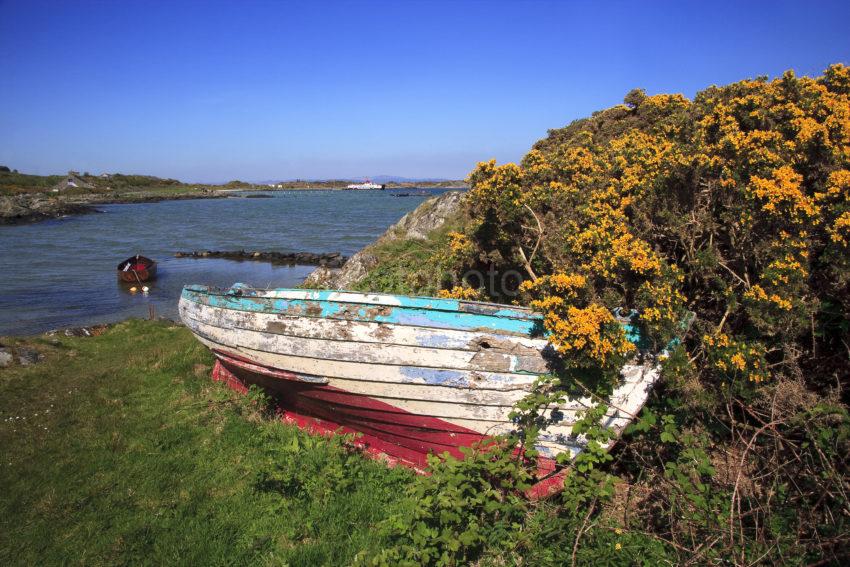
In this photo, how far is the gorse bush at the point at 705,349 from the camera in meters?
3.51

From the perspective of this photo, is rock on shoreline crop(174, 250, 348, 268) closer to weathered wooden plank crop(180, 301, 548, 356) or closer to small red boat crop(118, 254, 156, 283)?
small red boat crop(118, 254, 156, 283)

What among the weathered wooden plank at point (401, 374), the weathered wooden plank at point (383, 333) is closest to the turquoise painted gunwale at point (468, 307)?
the weathered wooden plank at point (383, 333)

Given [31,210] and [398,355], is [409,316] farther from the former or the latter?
[31,210]

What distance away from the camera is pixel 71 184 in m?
110

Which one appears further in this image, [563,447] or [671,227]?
[671,227]

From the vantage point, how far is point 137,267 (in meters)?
24.7

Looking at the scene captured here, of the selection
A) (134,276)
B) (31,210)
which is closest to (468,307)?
(134,276)

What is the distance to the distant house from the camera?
4096 inches

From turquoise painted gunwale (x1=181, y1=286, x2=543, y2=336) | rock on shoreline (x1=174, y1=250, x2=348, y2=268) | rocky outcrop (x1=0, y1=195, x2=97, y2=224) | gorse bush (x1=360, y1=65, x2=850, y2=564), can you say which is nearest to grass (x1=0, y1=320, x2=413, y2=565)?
gorse bush (x1=360, y1=65, x2=850, y2=564)

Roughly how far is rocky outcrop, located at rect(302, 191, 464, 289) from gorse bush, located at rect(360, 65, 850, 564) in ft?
26.0

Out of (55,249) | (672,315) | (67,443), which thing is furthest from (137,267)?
(672,315)

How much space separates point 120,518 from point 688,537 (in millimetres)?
5068

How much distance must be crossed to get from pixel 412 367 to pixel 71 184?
133931 millimetres

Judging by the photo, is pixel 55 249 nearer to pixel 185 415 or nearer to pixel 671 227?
pixel 185 415
